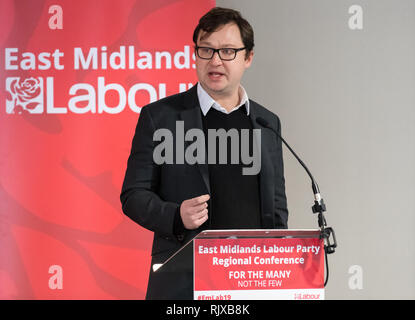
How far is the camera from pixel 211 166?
2.05 meters

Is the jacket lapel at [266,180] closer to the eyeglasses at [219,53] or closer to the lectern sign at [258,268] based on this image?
the eyeglasses at [219,53]

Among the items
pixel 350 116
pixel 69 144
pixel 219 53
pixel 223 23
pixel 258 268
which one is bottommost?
pixel 258 268

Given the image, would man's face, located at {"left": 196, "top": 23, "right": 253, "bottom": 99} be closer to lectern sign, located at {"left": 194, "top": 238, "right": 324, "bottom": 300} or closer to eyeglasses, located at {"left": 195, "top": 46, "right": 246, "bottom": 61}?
eyeglasses, located at {"left": 195, "top": 46, "right": 246, "bottom": 61}

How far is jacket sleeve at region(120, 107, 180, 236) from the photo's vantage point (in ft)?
5.90

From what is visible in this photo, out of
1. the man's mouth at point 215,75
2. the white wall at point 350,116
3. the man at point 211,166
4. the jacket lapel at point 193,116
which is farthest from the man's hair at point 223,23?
the white wall at point 350,116

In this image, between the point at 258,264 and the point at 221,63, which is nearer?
the point at 258,264

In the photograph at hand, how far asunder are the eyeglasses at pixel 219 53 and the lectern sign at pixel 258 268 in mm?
885

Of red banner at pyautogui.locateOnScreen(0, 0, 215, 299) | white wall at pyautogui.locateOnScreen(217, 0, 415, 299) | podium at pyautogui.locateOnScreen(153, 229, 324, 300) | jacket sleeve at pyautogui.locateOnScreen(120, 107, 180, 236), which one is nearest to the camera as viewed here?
→ podium at pyautogui.locateOnScreen(153, 229, 324, 300)

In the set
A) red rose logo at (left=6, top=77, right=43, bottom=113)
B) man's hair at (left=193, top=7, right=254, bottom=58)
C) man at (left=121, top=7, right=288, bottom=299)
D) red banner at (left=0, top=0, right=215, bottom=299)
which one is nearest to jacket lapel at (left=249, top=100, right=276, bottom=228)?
man at (left=121, top=7, right=288, bottom=299)

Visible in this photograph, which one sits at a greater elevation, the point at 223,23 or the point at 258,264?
the point at 223,23

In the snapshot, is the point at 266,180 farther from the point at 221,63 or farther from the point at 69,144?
the point at 69,144

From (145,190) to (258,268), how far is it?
685mm

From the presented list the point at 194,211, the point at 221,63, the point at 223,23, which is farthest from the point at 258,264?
the point at 223,23

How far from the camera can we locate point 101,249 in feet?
9.17
